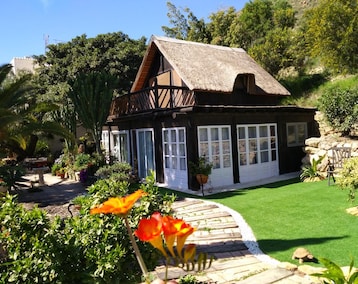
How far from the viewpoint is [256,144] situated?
14.3 metres

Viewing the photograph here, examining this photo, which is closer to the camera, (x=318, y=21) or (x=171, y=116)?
(x=171, y=116)

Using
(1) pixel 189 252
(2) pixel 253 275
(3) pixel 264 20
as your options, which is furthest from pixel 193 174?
(3) pixel 264 20

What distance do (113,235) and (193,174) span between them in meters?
8.81

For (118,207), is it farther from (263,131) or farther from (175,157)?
(263,131)

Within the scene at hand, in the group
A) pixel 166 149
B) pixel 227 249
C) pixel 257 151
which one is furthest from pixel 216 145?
pixel 227 249

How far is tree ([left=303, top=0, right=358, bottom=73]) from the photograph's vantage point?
19406 millimetres

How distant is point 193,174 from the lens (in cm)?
1212

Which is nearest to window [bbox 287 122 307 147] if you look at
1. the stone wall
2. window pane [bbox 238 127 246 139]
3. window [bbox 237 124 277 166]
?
the stone wall

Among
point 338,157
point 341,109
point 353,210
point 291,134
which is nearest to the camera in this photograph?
point 353,210


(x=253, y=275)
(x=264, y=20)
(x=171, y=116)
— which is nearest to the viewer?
(x=253, y=275)

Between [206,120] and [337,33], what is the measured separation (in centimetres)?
1212

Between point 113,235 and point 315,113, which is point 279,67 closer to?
point 315,113

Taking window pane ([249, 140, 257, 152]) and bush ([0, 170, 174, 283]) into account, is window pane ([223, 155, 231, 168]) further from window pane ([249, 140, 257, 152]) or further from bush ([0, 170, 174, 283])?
bush ([0, 170, 174, 283])

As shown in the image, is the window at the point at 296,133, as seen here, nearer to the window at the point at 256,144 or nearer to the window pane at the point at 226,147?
the window at the point at 256,144
